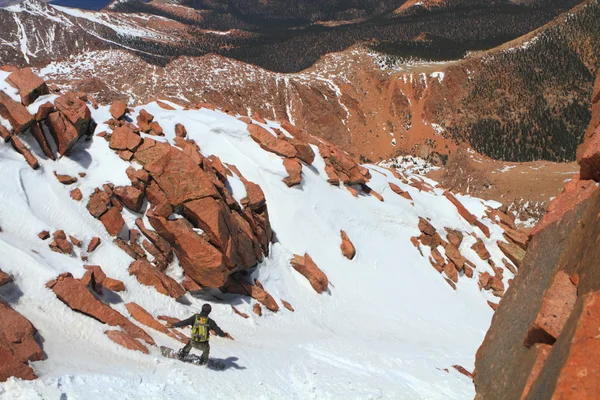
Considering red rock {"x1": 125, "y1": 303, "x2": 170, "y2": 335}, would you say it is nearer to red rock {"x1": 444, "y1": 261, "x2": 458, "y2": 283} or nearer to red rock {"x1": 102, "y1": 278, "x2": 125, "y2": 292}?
red rock {"x1": 102, "y1": 278, "x2": 125, "y2": 292}

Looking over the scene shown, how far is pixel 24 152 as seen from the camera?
12516mm

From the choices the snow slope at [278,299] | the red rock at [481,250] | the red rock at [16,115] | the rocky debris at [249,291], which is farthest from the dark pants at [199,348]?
the red rock at [481,250]

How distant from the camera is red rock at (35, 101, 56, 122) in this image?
13.2 metres

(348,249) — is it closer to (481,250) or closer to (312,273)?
(312,273)

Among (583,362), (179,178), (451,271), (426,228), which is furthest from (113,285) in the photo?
(426,228)

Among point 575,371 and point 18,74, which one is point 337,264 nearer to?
point 18,74

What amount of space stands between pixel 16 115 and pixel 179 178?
4937mm

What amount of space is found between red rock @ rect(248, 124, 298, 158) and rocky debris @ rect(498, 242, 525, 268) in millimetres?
12614

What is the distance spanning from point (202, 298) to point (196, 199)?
2.89m

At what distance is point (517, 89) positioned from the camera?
6481cm

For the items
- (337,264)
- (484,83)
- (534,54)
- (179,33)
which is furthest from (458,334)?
(179,33)

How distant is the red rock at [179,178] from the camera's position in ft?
43.0

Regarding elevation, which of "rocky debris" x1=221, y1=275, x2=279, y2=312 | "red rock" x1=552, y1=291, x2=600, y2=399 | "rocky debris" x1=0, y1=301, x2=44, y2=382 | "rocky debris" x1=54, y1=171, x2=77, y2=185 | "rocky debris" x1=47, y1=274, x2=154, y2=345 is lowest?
"rocky debris" x1=0, y1=301, x2=44, y2=382

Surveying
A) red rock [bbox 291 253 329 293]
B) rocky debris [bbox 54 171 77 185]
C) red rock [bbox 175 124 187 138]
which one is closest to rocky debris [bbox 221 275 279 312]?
red rock [bbox 291 253 329 293]
